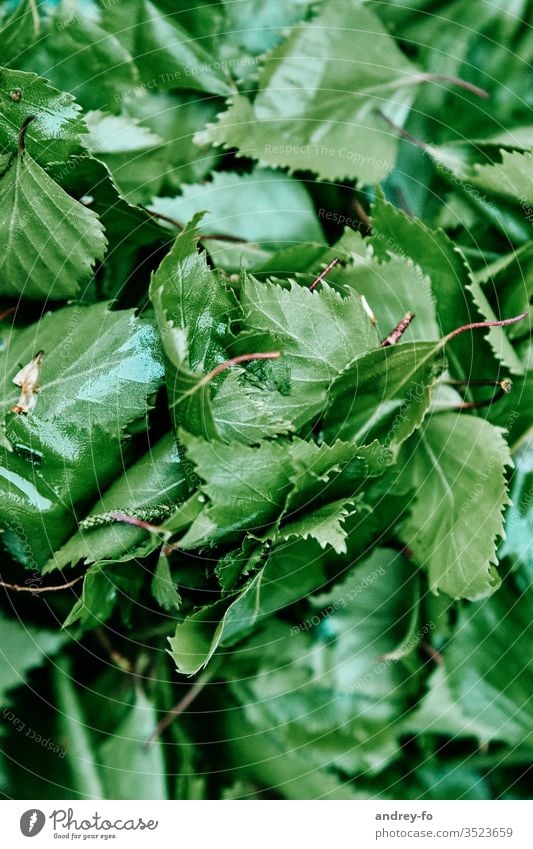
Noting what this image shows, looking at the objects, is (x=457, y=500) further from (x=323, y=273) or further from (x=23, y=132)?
(x=23, y=132)

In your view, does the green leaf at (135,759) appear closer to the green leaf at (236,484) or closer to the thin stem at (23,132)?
the green leaf at (236,484)

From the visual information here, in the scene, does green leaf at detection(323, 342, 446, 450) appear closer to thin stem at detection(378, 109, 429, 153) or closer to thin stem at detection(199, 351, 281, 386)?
thin stem at detection(199, 351, 281, 386)

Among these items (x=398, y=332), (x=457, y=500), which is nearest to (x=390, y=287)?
(x=398, y=332)

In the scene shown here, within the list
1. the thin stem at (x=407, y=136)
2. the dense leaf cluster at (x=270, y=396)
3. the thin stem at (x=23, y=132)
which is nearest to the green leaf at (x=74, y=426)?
the dense leaf cluster at (x=270, y=396)

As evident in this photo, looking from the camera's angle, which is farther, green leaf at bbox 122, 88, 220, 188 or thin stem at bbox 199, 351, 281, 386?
green leaf at bbox 122, 88, 220, 188

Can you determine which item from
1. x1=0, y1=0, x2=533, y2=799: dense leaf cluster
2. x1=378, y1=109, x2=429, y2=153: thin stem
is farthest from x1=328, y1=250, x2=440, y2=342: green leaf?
x1=378, y1=109, x2=429, y2=153: thin stem

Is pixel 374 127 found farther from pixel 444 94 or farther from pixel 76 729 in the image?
pixel 76 729

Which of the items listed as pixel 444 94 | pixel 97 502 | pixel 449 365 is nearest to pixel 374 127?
pixel 444 94
